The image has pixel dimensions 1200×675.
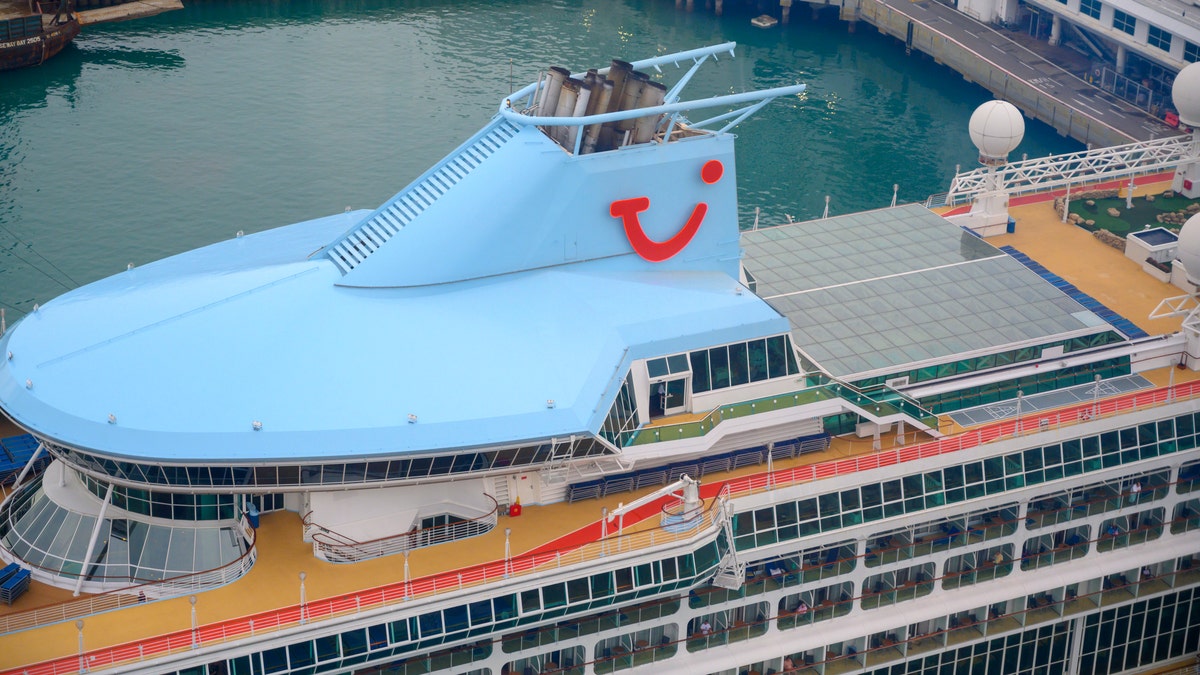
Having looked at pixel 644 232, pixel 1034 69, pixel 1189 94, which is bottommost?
pixel 1034 69

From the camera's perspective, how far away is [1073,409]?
5603 centimetres

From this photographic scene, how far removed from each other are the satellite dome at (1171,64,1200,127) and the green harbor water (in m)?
32.5

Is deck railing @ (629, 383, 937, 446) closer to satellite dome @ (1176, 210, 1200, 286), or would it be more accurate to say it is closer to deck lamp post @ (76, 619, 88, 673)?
satellite dome @ (1176, 210, 1200, 286)

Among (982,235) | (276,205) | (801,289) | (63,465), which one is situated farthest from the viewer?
(276,205)

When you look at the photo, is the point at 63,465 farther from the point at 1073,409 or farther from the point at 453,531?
the point at 1073,409

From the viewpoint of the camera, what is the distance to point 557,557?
47500 millimetres

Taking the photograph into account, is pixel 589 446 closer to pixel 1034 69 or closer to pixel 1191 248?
pixel 1191 248

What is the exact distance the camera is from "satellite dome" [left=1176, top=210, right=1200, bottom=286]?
59750mm

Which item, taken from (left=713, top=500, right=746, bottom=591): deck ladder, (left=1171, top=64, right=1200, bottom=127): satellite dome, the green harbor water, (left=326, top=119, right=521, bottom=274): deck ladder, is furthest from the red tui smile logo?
the green harbor water

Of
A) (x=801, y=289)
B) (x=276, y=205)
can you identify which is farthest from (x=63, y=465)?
(x=276, y=205)

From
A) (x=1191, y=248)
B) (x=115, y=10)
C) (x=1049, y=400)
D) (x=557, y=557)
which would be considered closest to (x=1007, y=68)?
(x=1191, y=248)

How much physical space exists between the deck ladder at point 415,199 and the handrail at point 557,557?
11.4 meters

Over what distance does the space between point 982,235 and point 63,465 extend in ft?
134

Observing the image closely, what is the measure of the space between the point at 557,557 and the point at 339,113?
72714 millimetres
